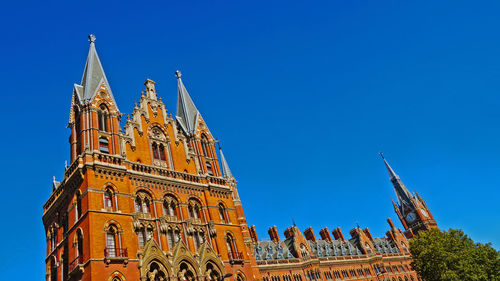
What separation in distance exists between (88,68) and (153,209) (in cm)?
1755

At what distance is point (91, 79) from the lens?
3875 centimetres

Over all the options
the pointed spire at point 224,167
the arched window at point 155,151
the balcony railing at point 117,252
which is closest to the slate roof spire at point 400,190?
the pointed spire at point 224,167

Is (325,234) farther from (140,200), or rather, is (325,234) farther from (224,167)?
(140,200)

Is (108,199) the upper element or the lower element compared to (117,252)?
upper

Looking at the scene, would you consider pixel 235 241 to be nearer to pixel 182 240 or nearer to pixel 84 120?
pixel 182 240

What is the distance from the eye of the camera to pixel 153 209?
3409cm

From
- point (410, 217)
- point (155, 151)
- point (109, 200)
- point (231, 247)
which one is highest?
point (410, 217)

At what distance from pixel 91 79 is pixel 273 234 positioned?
45668mm

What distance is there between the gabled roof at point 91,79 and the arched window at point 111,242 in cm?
1353

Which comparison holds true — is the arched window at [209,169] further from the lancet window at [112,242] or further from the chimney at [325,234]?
the chimney at [325,234]

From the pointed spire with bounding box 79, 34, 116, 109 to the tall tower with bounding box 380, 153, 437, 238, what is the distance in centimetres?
8890

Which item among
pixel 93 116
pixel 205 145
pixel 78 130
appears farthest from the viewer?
pixel 205 145

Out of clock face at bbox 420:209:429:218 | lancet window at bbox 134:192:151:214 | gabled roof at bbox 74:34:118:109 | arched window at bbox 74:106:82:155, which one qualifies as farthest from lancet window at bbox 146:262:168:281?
clock face at bbox 420:209:429:218

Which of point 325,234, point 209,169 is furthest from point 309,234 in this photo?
point 209,169
